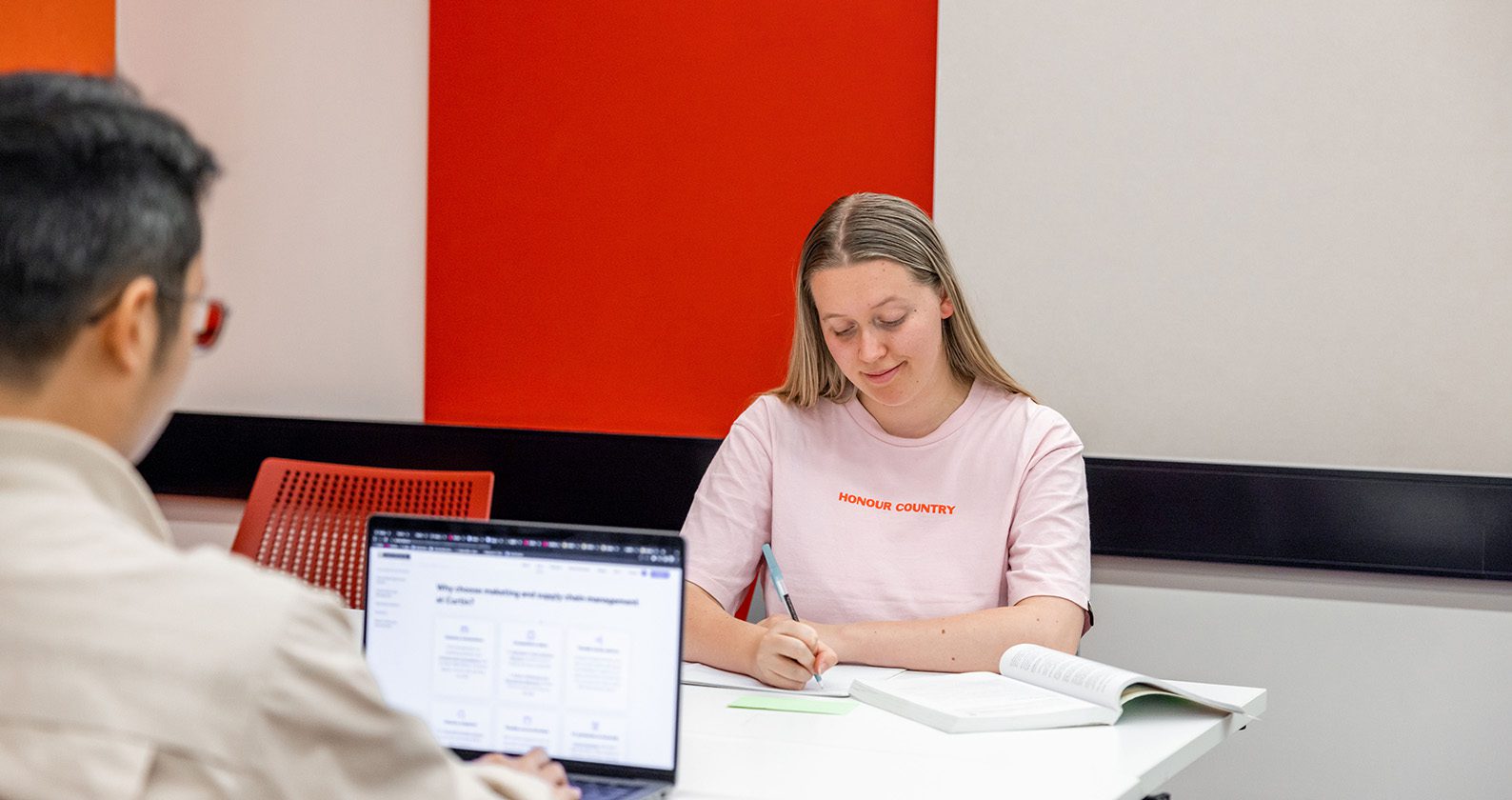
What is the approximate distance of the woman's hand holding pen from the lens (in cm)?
198

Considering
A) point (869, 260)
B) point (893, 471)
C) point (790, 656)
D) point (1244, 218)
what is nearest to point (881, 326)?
point (869, 260)

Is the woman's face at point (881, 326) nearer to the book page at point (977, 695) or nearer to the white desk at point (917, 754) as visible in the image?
the book page at point (977, 695)

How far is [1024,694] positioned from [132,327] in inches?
55.4

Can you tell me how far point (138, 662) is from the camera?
82 centimetres

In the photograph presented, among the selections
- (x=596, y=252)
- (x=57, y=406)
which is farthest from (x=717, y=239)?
(x=57, y=406)

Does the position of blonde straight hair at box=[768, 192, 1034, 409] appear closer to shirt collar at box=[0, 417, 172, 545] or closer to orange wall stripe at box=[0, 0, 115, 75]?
shirt collar at box=[0, 417, 172, 545]

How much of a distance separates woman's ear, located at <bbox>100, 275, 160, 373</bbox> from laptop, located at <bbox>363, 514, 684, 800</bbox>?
1.81 ft

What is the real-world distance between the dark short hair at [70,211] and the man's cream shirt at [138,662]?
0.07m

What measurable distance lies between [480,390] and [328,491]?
0.64 metres

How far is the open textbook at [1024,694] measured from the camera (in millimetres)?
1843

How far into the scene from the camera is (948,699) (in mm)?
1927

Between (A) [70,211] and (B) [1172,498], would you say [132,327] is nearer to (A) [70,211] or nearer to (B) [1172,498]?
(A) [70,211]

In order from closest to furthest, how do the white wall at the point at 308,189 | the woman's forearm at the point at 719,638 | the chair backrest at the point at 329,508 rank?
1. the woman's forearm at the point at 719,638
2. the chair backrest at the point at 329,508
3. the white wall at the point at 308,189

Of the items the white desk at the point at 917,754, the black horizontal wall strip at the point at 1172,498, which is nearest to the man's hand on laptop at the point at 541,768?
Answer: the white desk at the point at 917,754
